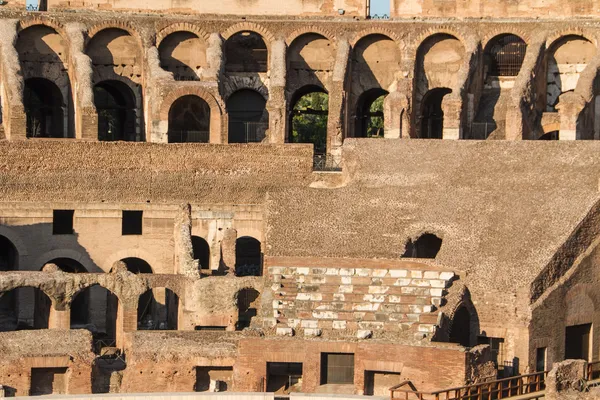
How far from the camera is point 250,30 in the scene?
6475 cm

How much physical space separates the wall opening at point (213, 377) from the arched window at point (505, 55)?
19.9 meters

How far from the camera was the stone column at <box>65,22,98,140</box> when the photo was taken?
6012 centimetres

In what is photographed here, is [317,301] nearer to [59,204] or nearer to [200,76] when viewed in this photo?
[59,204]

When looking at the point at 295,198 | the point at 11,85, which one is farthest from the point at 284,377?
the point at 11,85

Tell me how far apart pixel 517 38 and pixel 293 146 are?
10.9m

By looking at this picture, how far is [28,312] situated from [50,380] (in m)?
8.05

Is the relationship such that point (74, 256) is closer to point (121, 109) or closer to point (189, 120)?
point (189, 120)

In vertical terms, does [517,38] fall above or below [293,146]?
above

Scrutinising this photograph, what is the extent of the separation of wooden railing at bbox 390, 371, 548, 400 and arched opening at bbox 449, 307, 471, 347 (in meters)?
3.24

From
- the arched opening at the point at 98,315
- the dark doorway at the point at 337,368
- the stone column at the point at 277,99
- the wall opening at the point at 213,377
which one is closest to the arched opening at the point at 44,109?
the stone column at the point at 277,99

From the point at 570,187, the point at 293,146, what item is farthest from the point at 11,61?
the point at 570,187

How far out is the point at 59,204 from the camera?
190ft

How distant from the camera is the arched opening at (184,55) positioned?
2547 inches

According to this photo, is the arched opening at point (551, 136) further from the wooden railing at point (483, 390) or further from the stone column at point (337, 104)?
the wooden railing at point (483, 390)
